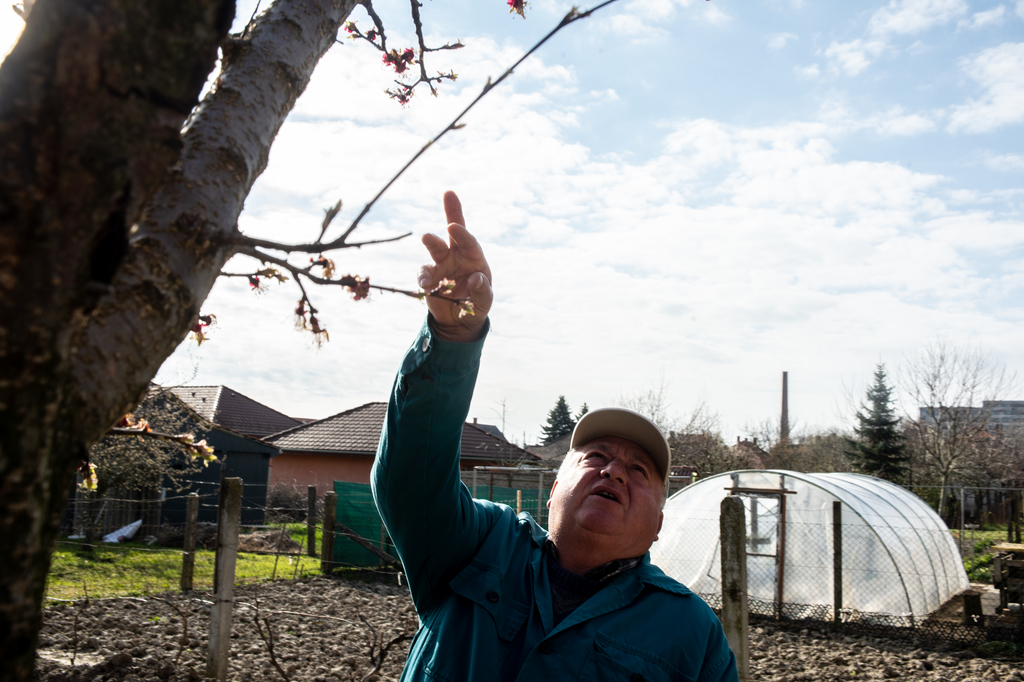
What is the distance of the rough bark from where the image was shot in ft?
1.88

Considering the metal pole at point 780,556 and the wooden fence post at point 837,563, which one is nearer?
the wooden fence post at point 837,563

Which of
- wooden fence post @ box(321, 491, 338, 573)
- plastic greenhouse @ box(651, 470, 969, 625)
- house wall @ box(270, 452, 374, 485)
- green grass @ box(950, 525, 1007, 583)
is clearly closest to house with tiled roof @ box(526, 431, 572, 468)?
house wall @ box(270, 452, 374, 485)

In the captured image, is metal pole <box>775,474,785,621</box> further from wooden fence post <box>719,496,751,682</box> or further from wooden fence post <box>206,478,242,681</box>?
wooden fence post <box>206,478,242,681</box>

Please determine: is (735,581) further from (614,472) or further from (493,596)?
(493,596)

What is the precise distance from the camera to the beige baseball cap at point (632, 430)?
2432 millimetres

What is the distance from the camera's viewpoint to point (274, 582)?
10586mm

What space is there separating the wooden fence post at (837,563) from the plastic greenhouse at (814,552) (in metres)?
0.05

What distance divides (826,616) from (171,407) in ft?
53.8

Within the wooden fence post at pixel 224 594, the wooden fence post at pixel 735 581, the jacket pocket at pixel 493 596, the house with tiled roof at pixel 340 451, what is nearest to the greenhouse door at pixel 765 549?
the wooden fence post at pixel 735 581

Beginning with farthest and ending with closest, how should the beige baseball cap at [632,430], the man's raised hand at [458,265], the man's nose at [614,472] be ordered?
the beige baseball cap at [632,430] < the man's nose at [614,472] < the man's raised hand at [458,265]

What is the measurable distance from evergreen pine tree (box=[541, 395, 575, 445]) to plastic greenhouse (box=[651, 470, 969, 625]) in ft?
160

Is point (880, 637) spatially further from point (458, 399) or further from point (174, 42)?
point (174, 42)

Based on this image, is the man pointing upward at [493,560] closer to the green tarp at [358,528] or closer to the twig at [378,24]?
the twig at [378,24]

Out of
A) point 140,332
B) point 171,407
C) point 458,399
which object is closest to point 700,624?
point 458,399
